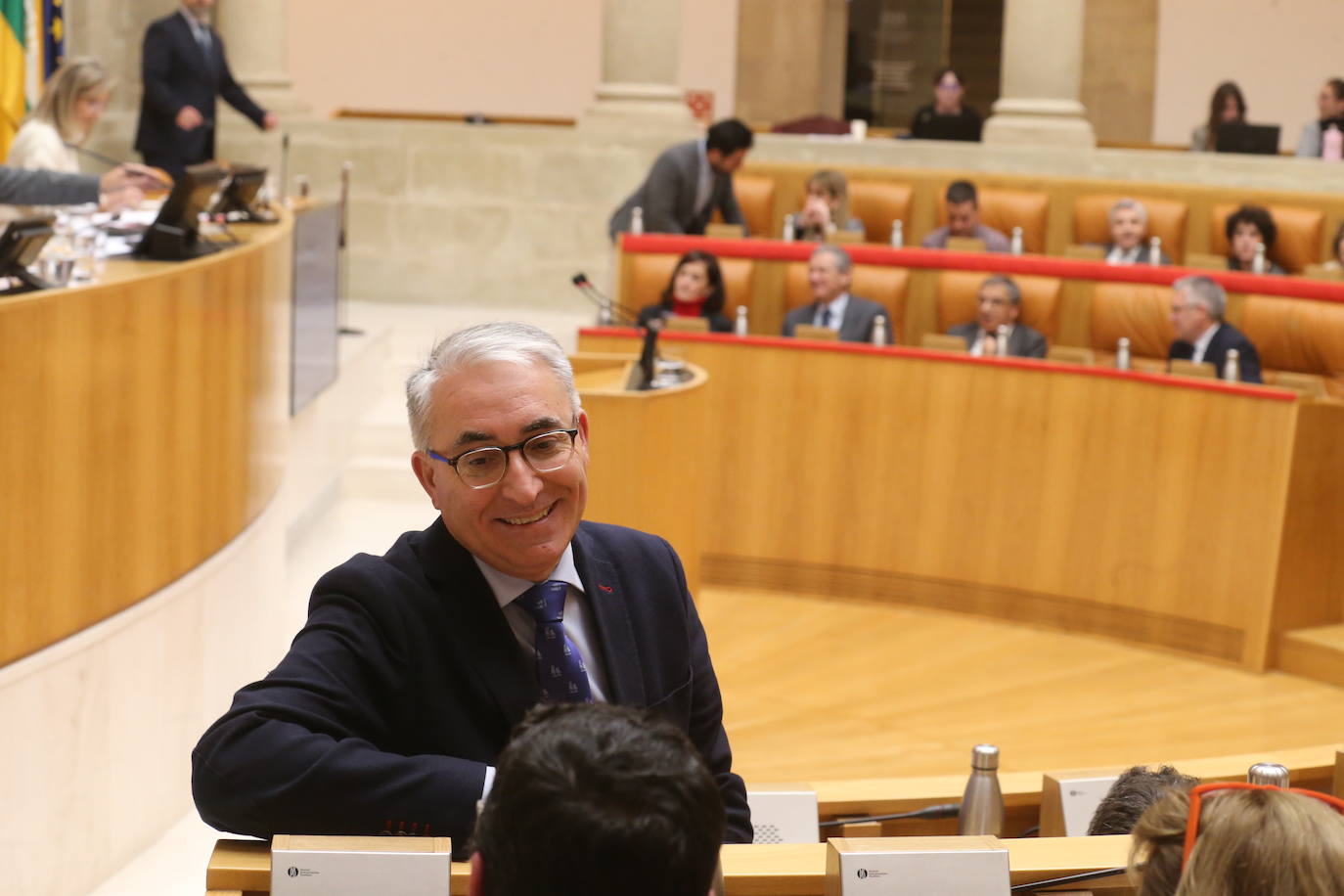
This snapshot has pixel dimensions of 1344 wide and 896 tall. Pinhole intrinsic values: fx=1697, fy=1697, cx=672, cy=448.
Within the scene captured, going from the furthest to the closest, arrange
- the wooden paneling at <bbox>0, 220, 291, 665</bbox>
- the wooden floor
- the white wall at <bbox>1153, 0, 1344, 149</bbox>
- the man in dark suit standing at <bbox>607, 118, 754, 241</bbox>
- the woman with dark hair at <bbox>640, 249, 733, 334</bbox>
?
the white wall at <bbox>1153, 0, 1344, 149</bbox>, the man in dark suit standing at <bbox>607, 118, 754, 241</bbox>, the woman with dark hair at <bbox>640, 249, 733, 334</bbox>, the wooden floor, the wooden paneling at <bbox>0, 220, 291, 665</bbox>

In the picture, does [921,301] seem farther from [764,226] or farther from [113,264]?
[113,264]

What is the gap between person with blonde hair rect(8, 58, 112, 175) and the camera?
5.19 meters

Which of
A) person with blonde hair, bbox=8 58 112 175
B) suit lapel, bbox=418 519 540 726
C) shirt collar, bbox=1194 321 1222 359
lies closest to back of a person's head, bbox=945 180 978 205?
shirt collar, bbox=1194 321 1222 359

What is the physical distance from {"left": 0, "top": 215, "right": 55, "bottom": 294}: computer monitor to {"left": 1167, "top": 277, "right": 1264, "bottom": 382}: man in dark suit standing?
13.6 ft

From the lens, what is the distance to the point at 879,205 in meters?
8.59

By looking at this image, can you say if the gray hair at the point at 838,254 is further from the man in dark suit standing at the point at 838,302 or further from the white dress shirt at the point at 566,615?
the white dress shirt at the point at 566,615

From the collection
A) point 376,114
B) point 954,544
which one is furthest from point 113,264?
point 376,114

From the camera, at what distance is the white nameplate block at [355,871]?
4.58 ft

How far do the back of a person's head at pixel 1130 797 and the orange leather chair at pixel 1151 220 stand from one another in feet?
21.6

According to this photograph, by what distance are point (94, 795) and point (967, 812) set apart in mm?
1981

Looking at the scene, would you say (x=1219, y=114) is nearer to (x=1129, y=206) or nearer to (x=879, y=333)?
(x=1129, y=206)

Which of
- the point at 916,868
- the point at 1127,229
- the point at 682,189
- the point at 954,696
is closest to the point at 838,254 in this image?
the point at 682,189

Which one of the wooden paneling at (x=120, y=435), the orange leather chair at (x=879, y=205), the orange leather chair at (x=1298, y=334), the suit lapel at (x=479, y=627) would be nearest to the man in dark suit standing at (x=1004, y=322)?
the orange leather chair at (x=1298, y=334)

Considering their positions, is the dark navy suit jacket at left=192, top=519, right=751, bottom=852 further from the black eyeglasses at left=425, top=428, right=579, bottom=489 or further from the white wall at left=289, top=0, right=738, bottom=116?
the white wall at left=289, top=0, right=738, bottom=116
